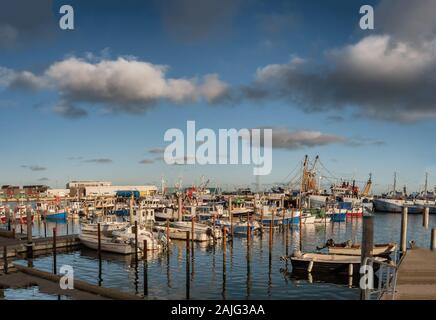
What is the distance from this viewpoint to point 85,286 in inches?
976

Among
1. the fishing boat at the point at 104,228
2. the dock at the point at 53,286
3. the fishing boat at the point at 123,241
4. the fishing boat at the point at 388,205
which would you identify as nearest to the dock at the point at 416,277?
the dock at the point at 53,286

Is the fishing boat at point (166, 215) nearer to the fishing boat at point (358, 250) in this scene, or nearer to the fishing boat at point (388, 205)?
the fishing boat at point (358, 250)

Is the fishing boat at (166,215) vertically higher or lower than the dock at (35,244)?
lower

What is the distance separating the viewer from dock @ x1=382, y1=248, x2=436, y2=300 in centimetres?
1942

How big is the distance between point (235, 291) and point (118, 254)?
1973 cm

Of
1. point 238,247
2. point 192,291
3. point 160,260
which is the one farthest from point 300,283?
point 238,247

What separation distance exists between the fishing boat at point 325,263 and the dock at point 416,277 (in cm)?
494

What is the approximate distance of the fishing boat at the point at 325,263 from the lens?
35844 mm

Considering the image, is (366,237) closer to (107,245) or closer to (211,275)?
(211,275)

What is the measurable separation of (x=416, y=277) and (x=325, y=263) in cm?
1305

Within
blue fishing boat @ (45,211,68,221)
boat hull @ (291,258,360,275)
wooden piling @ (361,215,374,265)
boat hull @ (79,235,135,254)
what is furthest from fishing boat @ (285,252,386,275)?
blue fishing boat @ (45,211,68,221)

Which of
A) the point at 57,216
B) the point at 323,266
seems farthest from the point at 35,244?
the point at 57,216
